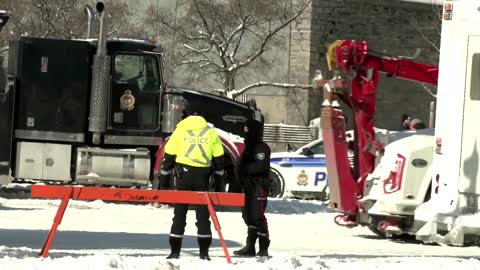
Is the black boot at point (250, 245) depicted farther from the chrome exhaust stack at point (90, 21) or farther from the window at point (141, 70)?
the chrome exhaust stack at point (90, 21)

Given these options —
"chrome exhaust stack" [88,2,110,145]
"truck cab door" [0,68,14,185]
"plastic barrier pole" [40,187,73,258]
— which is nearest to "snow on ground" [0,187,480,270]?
"plastic barrier pole" [40,187,73,258]

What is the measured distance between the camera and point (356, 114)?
54.2 feet

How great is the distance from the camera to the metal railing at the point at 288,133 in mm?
41500

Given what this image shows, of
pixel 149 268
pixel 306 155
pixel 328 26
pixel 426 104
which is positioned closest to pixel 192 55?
pixel 328 26

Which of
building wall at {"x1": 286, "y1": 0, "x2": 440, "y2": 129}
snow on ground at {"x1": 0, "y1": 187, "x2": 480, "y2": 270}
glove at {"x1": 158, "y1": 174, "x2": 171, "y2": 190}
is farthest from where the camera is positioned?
building wall at {"x1": 286, "y1": 0, "x2": 440, "y2": 129}

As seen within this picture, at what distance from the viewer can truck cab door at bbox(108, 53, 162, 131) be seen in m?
20.6

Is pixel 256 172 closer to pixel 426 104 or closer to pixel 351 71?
pixel 351 71

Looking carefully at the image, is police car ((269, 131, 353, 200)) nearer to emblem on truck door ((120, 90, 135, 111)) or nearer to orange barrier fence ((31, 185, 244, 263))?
emblem on truck door ((120, 90, 135, 111))

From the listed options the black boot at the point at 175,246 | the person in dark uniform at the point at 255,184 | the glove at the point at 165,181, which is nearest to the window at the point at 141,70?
the person in dark uniform at the point at 255,184

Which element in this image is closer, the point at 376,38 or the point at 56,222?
the point at 56,222

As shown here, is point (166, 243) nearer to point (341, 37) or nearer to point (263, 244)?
point (263, 244)

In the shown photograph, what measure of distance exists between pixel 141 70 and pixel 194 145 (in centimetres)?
884

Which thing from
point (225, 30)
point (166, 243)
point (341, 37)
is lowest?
point (166, 243)

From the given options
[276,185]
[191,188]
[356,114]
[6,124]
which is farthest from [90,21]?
[191,188]
